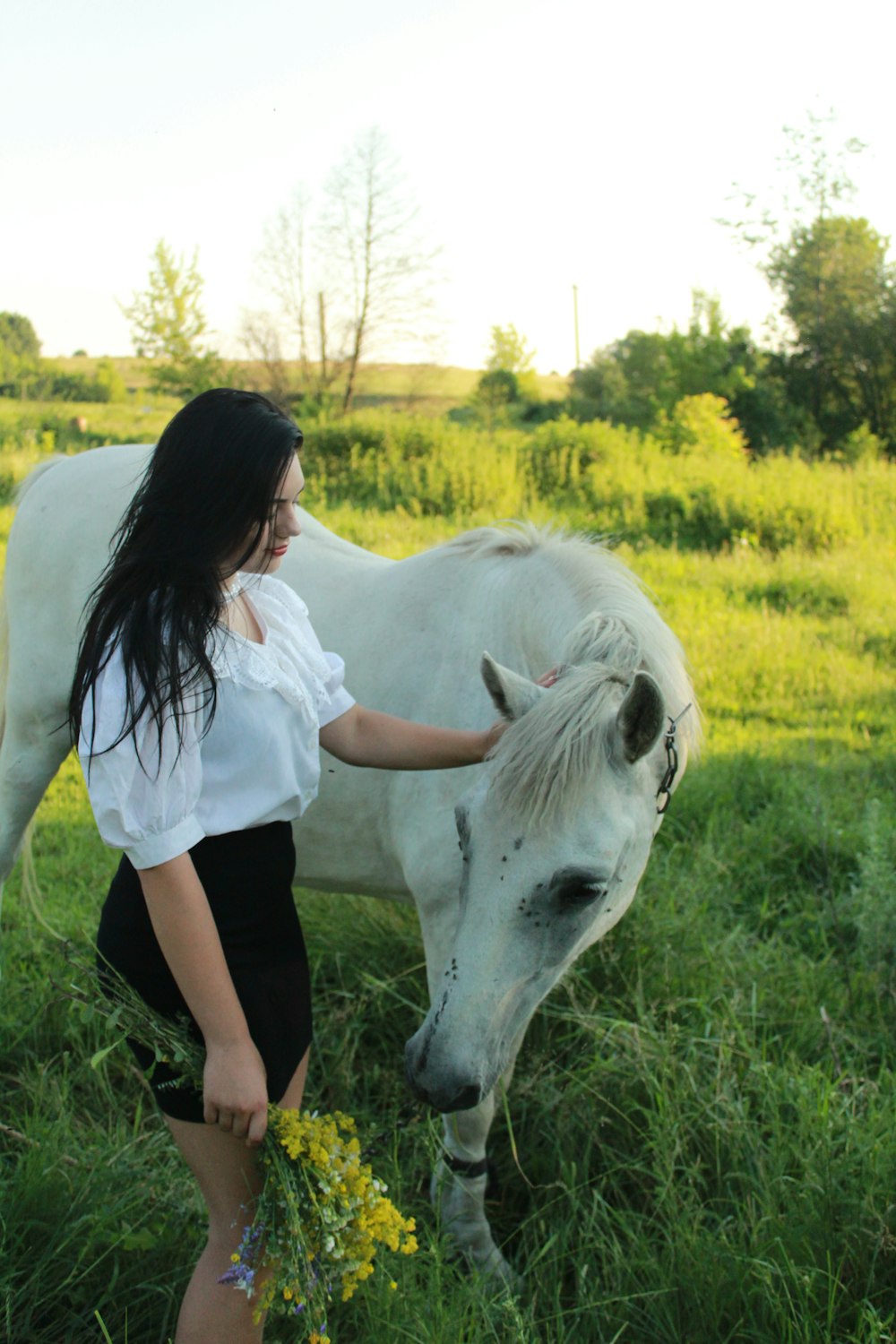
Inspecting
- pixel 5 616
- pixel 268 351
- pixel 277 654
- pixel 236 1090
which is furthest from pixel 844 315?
pixel 236 1090

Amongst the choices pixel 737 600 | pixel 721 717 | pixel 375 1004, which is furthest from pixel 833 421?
pixel 375 1004

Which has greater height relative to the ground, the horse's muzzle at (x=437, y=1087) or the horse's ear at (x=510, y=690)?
the horse's ear at (x=510, y=690)

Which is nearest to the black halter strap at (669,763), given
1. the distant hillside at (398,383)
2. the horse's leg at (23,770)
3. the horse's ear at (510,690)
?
the horse's ear at (510,690)

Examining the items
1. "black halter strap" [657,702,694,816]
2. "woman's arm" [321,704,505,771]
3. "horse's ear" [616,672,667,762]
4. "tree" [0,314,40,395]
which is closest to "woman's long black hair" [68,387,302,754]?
"woman's arm" [321,704,505,771]

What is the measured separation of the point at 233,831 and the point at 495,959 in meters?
0.52

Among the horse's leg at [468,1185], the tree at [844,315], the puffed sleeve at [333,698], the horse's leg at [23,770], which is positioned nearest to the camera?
the puffed sleeve at [333,698]

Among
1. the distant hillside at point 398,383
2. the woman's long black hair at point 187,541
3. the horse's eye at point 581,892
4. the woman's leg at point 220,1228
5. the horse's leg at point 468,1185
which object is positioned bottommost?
the horse's leg at point 468,1185

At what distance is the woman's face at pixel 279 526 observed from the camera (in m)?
1.59

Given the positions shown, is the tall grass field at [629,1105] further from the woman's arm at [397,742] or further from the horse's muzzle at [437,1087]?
the woman's arm at [397,742]

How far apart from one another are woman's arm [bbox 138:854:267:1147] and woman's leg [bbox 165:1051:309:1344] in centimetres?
11

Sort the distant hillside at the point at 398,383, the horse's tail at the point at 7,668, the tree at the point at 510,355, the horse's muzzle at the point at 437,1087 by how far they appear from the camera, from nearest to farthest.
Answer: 1. the horse's muzzle at the point at 437,1087
2. the horse's tail at the point at 7,668
3. the distant hillside at the point at 398,383
4. the tree at the point at 510,355

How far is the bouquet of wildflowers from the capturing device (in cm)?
144

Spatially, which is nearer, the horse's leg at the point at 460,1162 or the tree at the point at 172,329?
the horse's leg at the point at 460,1162

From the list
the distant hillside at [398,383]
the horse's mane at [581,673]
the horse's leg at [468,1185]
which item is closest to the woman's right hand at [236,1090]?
the horse's mane at [581,673]
